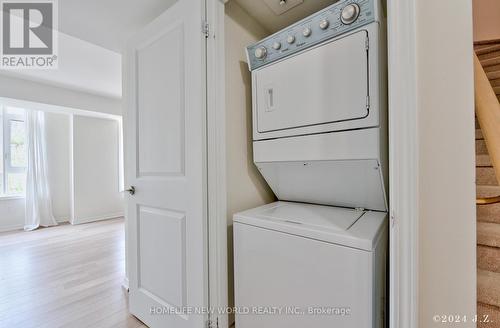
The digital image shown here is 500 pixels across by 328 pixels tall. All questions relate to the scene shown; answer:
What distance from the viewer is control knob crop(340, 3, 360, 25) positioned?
93 centimetres

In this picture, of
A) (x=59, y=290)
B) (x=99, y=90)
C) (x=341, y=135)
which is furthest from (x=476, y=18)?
(x=99, y=90)

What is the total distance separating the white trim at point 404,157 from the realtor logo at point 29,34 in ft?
6.81

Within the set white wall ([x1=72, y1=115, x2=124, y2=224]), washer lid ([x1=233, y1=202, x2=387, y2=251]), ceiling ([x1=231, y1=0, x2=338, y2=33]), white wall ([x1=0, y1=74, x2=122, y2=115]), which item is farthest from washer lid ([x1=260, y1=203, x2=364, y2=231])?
white wall ([x1=72, y1=115, x2=124, y2=224])

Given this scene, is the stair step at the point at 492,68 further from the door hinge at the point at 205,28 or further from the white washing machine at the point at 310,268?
the door hinge at the point at 205,28

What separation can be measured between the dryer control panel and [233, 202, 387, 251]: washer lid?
87 cm

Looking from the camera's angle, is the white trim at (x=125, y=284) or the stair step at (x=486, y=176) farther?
the white trim at (x=125, y=284)

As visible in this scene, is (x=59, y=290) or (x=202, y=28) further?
(x=59, y=290)

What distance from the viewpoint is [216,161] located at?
1239 millimetres

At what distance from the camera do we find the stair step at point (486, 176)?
1.37 meters

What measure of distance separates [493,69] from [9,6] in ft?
12.2

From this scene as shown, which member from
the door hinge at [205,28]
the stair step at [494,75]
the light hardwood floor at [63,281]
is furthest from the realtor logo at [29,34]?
the stair step at [494,75]

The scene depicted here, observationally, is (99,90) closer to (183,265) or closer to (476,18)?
(183,265)

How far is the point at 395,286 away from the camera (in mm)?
703

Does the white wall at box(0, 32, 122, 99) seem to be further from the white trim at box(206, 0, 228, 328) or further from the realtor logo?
the white trim at box(206, 0, 228, 328)
